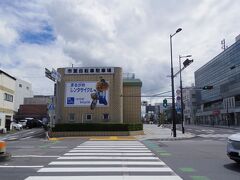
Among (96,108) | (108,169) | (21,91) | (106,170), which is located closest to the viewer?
(106,170)

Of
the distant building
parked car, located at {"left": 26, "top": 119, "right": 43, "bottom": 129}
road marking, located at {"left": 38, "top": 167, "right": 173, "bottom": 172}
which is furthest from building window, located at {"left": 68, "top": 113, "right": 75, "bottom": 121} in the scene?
the distant building

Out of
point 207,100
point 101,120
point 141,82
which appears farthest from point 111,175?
point 207,100

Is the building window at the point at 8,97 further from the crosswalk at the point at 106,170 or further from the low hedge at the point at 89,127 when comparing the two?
the crosswalk at the point at 106,170

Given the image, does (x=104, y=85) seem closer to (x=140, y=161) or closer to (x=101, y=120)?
(x=101, y=120)

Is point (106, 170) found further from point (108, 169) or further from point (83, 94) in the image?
point (83, 94)

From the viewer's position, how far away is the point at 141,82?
4622 centimetres

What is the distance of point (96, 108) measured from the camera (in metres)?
40.2

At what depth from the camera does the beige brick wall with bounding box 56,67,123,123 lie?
1581 inches

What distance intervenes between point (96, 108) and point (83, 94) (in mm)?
2291

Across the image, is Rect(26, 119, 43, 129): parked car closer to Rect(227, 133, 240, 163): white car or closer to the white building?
the white building

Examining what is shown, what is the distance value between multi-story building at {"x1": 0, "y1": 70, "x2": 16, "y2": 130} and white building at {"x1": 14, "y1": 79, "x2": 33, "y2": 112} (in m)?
49.5

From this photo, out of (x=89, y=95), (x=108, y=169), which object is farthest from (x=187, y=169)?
(x=89, y=95)

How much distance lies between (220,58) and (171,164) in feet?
285

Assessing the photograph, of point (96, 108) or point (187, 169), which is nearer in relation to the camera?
point (187, 169)
